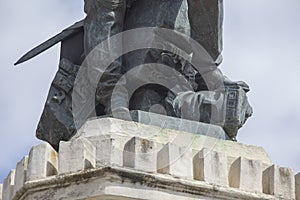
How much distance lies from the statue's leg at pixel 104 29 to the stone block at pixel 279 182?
1619mm

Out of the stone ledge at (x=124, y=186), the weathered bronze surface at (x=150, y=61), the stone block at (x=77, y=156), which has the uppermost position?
the weathered bronze surface at (x=150, y=61)

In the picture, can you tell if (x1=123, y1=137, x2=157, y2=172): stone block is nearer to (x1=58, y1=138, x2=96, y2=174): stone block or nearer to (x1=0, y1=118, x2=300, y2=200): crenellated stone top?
(x1=0, y1=118, x2=300, y2=200): crenellated stone top

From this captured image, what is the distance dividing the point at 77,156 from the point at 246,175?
150 centimetres

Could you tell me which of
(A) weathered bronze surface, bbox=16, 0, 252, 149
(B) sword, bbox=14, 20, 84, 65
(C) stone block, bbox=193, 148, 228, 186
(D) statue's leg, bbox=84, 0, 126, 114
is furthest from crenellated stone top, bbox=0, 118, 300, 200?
(B) sword, bbox=14, 20, 84, 65

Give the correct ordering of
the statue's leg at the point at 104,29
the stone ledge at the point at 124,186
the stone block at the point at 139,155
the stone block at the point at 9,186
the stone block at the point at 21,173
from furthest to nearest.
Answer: the statue's leg at the point at 104,29 → the stone block at the point at 9,186 → the stone block at the point at 21,173 → the stone block at the point at 139,155 → the stone ledge at the point at 124,186

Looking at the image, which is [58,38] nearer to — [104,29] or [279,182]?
[104,29]

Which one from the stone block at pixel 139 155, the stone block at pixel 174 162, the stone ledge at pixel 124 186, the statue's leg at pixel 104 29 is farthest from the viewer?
the statue's leg at pixel 104 29

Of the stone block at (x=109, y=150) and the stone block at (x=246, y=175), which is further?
the stone block at (x=246, y=175)

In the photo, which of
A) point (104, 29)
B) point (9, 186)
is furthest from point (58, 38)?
point (9, 186)

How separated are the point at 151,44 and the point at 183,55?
1.17 ft

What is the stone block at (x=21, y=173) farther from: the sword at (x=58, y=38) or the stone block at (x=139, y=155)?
the sword at (x=58, y=38)

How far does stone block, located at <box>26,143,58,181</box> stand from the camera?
9.15m

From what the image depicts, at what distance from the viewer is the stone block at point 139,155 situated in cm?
891

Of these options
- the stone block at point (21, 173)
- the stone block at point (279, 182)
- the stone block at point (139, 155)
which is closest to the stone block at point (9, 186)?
the stone block at point (21, 173)
